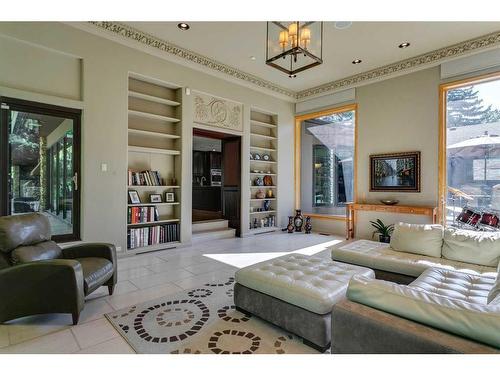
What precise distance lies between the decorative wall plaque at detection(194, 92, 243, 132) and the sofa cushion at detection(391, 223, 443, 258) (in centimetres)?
401

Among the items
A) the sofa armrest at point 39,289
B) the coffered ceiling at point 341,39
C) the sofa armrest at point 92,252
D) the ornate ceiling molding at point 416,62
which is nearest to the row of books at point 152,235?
the sofa armrest at point 92,252

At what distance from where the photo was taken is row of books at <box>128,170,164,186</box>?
187 inches

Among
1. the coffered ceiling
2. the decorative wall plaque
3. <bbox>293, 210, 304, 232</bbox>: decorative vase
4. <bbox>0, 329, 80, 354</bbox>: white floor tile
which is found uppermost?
the coffered ceiling

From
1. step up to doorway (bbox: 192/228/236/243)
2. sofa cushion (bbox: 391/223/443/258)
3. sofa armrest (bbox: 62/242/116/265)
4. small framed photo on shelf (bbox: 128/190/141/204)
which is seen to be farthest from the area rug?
step up to doorway (bbox: 192/228/236/243)

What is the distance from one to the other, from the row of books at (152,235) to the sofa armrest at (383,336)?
4008 mm

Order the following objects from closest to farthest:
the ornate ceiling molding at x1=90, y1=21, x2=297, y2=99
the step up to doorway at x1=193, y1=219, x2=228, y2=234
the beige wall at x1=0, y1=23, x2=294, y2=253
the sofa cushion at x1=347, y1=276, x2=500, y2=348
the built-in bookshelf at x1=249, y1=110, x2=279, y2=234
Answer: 1. the sofa cushion at x1=347, y1=276, x2=500, y2=348
2. the beige wall at x1=0, y1=23, x2=294, y2=253
3. the ornate ceiling molding at x1=90, y1=21, x2=297, y2=99
4. the step up to doorway at x1=193, y1=219, x2=228, y2=234
5. the built-in bookshelf at x1=249, y1=110, x2=279, y2=234

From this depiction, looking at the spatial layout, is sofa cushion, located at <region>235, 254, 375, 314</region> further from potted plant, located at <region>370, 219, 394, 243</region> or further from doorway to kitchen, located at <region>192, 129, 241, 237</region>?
doorway to kitchen, located at <region>192, 129, 241, 237</region>

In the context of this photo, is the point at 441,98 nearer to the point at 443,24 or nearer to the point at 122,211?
the point at 443,24

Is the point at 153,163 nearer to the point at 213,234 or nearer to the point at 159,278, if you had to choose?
the point at 213,234

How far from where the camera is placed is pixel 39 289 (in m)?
2.23

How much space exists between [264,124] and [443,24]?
3869 mm

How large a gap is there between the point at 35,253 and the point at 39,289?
464mm
